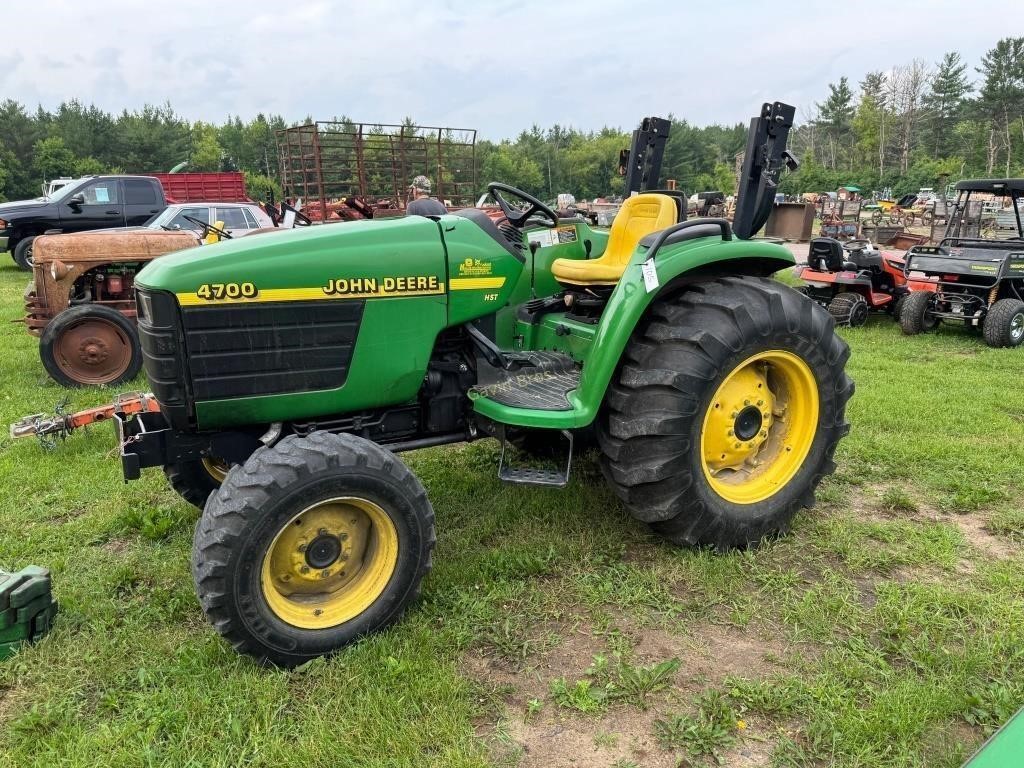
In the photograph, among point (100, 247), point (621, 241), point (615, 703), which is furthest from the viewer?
point (100, 247)

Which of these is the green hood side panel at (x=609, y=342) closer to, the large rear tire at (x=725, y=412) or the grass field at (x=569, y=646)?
the large rear tire at (x=725, y=412)

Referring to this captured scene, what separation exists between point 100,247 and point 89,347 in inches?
39.6

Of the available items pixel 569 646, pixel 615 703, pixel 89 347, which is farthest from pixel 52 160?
pixel 615 703

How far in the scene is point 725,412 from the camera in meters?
3.38

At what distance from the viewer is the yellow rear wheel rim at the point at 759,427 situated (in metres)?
3.38

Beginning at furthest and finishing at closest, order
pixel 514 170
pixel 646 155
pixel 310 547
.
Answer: pixel 514 170 < pixel 646 155 < pixel 310 547

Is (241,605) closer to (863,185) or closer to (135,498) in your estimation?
(135,498)

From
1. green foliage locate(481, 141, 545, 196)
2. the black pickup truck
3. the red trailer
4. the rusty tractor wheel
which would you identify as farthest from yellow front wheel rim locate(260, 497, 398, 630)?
green foliage locate(481, 141, 545, 196)

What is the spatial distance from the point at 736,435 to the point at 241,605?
2.19m

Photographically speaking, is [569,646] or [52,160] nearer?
[569,646]

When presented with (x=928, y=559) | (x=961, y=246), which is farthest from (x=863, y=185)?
(x=928, y=559)

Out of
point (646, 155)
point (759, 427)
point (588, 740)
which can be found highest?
point (646, 155)

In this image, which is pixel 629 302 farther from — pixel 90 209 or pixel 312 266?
pixel 90 209

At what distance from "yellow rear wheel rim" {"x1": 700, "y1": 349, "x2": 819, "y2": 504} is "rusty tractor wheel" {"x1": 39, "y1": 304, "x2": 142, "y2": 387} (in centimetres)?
518
